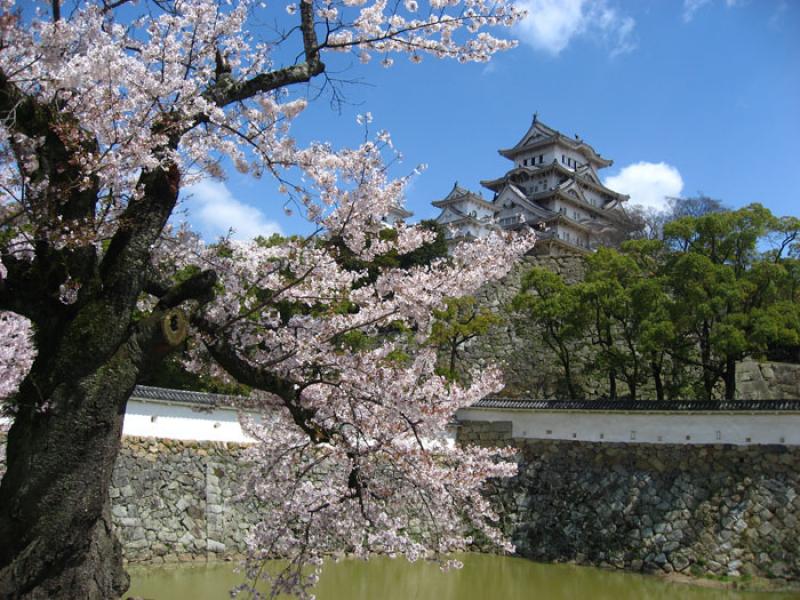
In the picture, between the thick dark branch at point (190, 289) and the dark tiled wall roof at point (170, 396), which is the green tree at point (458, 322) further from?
the thick dark branch at point (190, 289)

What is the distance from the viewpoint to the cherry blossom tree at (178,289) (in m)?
2.76

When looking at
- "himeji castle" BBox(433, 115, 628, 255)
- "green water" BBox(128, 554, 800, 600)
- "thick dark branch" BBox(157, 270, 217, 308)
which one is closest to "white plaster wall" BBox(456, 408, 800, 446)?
"green water" BBox(128, 554, 800, 600)

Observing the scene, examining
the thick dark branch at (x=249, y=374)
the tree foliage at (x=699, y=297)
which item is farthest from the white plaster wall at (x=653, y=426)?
the thick dark branch at (x=249, y=374)

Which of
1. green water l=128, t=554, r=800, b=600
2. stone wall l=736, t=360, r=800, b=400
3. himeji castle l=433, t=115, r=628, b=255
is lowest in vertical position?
green water l=128, t=554, r=800, b=600

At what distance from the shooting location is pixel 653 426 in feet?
37.5

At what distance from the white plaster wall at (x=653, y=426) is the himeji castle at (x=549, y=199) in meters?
14.4

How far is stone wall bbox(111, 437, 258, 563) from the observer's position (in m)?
9.31

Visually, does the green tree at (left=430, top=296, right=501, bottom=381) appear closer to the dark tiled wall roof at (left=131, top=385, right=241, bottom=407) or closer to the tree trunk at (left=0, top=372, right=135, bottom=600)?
the dark tiled wall roof at (left=131, top=385, right=241, bottom=407)

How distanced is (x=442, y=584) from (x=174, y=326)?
745cm

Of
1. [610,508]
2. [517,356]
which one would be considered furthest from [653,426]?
[517,356]

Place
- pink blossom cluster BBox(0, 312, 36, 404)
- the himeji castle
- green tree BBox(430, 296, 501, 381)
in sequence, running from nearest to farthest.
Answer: pink blossom cluster BBox(0, 312, 36, 404)
green tree BBox(430, 296, 501, 381)
the himeji castle

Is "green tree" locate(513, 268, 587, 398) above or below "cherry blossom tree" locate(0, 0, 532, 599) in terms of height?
above

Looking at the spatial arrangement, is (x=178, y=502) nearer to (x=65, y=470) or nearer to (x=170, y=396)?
(x=170, y=396)

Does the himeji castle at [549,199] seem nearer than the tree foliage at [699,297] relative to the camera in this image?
No
